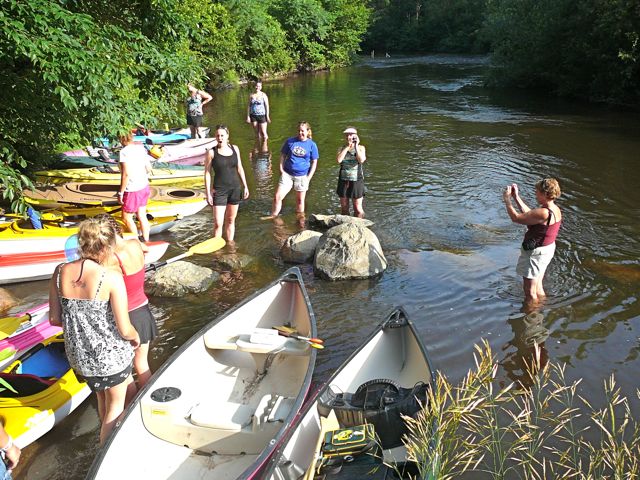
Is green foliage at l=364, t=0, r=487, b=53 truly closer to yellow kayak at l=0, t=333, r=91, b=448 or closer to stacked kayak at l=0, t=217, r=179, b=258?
stacked kayak at l=0, t=217, r=179, b=258

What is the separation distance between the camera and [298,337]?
5227mm

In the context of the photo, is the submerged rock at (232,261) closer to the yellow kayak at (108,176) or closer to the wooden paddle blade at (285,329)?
the wooden paddle blade at (285,329)

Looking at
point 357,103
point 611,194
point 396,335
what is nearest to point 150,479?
point 396,335

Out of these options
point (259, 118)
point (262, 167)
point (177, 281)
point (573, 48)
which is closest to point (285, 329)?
point (177, 281)

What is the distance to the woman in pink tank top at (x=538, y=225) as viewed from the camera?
5.88 metres

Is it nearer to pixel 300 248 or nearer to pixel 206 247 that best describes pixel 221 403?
pixel 206 247

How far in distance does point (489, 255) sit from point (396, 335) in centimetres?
357

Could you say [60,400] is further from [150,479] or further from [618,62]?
[618,62]

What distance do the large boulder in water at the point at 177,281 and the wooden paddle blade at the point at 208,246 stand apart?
0.29 metres

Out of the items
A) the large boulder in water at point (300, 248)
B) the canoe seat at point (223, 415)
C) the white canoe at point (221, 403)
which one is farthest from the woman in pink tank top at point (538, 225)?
the canoe seat at point (223, 415)

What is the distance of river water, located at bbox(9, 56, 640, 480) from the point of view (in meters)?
5.78

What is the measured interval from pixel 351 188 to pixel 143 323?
5155 millimetres

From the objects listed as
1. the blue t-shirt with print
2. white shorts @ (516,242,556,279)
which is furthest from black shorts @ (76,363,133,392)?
the blue t-shirt with print

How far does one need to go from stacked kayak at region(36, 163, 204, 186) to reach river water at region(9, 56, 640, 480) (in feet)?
4.27
